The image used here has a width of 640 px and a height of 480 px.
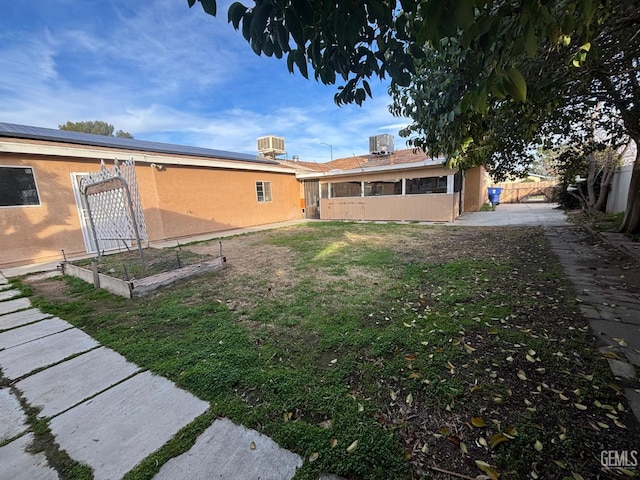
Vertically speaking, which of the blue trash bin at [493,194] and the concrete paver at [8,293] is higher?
the blue trash bin at [493,194]

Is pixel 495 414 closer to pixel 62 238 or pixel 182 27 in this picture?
pixel 182 27

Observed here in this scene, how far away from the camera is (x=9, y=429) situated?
1.64 m

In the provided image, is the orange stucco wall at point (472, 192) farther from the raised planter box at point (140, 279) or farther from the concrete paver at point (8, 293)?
the concrete paver at point (8, 293)

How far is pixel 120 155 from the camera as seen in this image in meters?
7.75

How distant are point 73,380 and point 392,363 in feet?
8.58

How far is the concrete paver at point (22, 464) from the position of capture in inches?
51.8

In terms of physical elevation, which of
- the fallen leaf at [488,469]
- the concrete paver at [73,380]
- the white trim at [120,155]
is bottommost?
the concrete paver at [73,380]

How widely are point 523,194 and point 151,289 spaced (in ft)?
93.2

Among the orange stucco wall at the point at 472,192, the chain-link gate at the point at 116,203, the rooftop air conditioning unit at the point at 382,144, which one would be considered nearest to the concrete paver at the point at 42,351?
the chain-link gate at the point at 116,203

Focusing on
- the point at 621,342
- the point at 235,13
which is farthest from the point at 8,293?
the point at 621,342

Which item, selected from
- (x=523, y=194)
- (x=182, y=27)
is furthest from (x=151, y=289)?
(x=523, y=194)

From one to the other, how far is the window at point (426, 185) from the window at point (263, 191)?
22.3 feet

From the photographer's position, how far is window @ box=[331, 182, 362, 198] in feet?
43.8

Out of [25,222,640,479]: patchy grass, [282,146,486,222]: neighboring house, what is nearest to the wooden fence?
[282,146,486,222]: neighboring house
